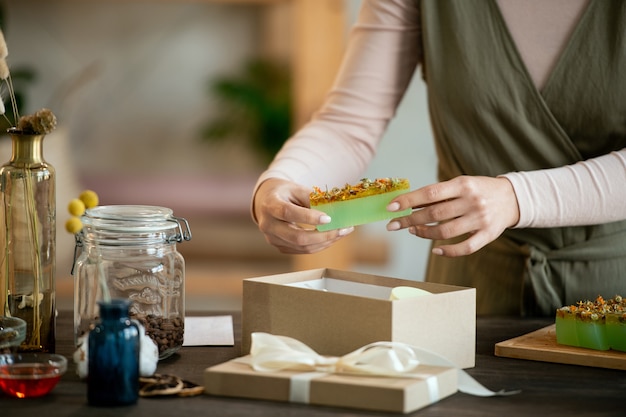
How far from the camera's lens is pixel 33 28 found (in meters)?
4.39

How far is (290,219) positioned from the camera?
141 centimetres

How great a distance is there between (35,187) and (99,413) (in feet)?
1.24

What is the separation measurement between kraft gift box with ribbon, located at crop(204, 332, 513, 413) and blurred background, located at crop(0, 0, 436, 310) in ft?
9.83

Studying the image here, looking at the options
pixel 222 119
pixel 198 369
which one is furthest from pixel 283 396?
pixel 222 119

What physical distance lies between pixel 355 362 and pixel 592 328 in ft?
1.39

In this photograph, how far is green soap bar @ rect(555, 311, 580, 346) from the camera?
1.24 m

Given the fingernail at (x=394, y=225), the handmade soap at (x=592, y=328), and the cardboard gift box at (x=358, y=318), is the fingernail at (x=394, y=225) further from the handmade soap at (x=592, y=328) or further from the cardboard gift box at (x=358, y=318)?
the handmade soap at (x=592, y=328)

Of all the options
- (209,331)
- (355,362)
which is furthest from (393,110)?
(355,362)

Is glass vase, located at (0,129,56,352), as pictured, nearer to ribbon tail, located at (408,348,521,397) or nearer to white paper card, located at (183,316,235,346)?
white paper card, located at (183,316,235,346)

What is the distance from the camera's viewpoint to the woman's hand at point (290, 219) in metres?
1.39

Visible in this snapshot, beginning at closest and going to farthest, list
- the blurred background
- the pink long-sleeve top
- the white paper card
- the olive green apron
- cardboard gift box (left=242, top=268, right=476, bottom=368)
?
cardboard gift box (left=242, top=268, right=476, bottom=368), the white paper card, the pink long-sleeve top, the olive green apron, the blurred background

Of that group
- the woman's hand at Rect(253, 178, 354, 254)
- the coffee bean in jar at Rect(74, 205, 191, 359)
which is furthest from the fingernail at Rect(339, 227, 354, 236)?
the coffee bean in jar at Rect(74, 205, 191, 359)

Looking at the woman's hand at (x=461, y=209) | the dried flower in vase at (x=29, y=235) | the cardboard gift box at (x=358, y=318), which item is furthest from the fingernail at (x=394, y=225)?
the dried flower in vase at (x=29, y=235)

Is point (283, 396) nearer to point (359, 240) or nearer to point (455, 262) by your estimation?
point (455, 262)
